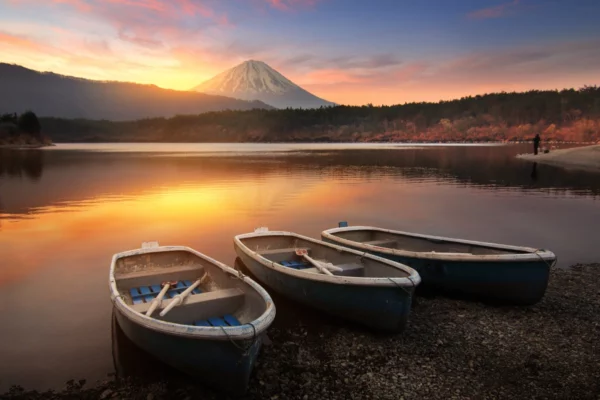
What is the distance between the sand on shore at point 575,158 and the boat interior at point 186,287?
58.4 meters

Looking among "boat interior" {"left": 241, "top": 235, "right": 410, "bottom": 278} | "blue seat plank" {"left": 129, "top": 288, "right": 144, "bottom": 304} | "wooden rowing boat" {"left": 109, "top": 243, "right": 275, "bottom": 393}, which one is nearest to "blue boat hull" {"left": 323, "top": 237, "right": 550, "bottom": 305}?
"boat interior" {"left": 241, "top": 235, "right": 410, "bottom": 278}

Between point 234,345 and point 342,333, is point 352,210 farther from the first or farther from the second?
point 234,345

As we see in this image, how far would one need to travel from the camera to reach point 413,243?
13023 millimetres

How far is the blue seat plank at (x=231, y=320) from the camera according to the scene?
828 cm

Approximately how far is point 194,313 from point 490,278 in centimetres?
687

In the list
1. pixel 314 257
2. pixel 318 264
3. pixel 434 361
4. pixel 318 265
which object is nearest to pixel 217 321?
pixel 318 265

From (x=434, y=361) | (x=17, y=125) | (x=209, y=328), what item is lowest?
(x=434, y=361)

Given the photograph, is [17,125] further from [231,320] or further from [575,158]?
[231,320]

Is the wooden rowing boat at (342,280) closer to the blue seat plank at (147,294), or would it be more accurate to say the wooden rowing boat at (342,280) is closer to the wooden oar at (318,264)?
the wooden oar at (318,264)

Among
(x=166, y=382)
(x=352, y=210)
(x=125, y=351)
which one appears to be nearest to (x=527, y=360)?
(x=166, y=382)

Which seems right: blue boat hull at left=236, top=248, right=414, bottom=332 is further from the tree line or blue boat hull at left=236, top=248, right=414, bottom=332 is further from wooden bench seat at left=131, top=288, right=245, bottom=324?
the tree line

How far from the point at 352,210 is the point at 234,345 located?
821 inches

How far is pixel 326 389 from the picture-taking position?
7.27 metres

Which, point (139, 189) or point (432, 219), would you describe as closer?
point (432, 219)
